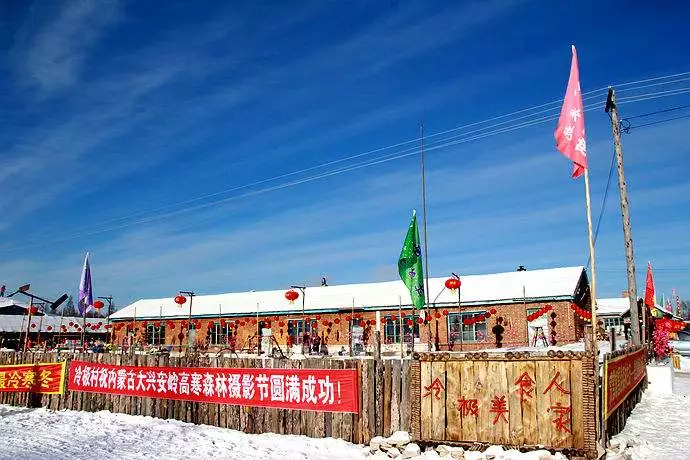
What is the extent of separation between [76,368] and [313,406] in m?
8.09

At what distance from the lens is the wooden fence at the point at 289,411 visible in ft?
36.9

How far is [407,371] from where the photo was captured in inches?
440

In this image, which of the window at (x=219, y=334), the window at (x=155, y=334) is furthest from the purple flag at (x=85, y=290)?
the window at (x=155, y=334)

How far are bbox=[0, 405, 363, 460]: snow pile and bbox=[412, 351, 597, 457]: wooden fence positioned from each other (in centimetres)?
182

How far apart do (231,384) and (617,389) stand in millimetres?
8369

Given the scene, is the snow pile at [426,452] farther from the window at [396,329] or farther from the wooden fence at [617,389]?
the window at [396,329]

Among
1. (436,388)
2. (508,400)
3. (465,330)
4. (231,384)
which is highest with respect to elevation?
(465,330)

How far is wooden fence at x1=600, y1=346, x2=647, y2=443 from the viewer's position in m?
9.93

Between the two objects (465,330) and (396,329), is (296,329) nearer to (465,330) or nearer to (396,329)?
(396,329)

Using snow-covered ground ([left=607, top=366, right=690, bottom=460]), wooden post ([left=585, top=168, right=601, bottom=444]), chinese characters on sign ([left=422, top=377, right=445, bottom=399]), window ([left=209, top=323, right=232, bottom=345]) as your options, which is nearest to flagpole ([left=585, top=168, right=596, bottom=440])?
wooden post ([left=585, top=168, right=601, bottom=444])

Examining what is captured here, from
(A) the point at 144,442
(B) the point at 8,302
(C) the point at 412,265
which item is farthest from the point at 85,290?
(B) the point at 8,302

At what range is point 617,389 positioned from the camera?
11.5 m

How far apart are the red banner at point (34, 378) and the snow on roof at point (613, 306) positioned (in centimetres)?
4293

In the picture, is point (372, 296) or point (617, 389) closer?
point (617, 389)
